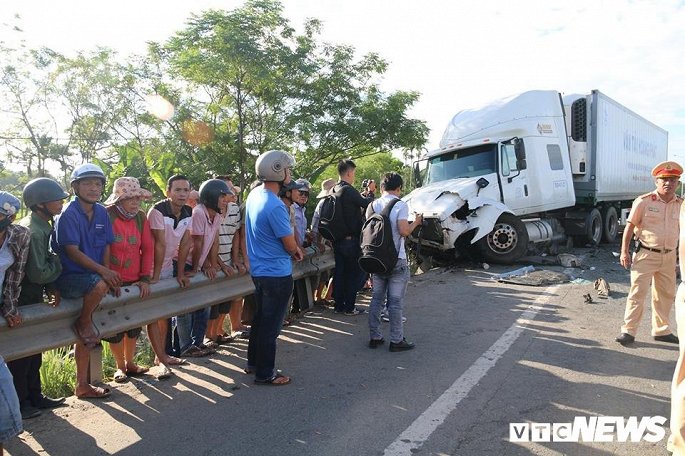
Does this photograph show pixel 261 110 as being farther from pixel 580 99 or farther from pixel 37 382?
pixel 37 382

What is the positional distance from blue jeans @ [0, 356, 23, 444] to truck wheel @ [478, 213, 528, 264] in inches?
348

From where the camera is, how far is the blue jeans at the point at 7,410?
253 centimetres

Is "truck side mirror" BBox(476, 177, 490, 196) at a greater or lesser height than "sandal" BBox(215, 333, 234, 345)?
greater

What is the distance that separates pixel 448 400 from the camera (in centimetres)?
381

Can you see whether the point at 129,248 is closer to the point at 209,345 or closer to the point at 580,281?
the point at 209,345

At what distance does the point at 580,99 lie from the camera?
1255cm

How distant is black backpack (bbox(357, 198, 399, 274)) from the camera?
4.92 m

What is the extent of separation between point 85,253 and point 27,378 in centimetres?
102

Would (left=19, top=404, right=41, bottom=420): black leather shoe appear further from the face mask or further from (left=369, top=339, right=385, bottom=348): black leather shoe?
(left=369, top=339, right=385, bottom=348): black leather shoe

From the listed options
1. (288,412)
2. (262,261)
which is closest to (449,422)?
(288,412)

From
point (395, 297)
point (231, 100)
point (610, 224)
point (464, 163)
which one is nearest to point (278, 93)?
point (231, 100)

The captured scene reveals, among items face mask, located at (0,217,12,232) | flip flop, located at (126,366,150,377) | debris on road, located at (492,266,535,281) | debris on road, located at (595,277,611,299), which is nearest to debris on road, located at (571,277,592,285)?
debris on road, located at (595,277,611,299)

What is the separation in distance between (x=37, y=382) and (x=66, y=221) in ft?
4.19

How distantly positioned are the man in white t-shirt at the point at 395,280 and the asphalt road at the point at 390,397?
0.63ft
